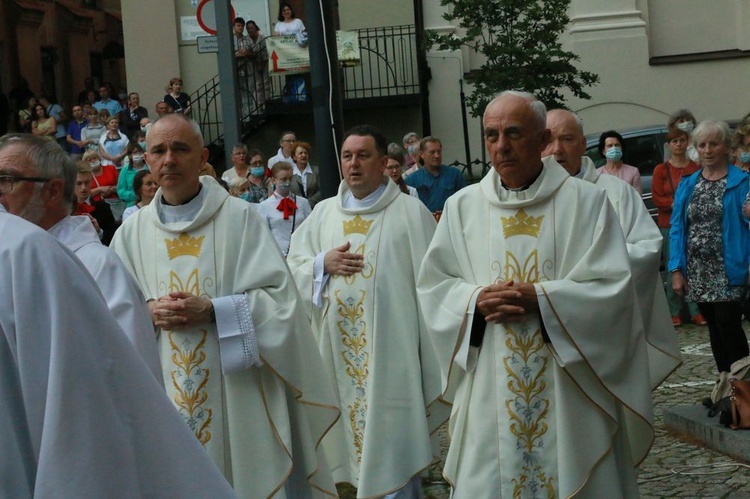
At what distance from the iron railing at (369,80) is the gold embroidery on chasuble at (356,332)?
14.9 meters

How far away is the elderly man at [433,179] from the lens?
12.4m

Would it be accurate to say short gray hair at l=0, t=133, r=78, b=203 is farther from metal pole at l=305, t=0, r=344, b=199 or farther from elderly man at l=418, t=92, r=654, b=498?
metal pole at l=305, t=0, r=344, b=199

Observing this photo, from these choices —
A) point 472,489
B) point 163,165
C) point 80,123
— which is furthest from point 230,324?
point 80,123

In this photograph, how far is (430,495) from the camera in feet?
24.6

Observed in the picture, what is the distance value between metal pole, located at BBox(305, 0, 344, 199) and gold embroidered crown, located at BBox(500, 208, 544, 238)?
11.8 feet

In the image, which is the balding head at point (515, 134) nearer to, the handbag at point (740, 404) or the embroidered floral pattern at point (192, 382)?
the embroidered floral pattern at point (192, 382)

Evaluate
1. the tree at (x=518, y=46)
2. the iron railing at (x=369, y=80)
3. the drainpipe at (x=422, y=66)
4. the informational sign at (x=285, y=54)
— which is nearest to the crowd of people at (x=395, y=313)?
the tree at (x=518, y=46)

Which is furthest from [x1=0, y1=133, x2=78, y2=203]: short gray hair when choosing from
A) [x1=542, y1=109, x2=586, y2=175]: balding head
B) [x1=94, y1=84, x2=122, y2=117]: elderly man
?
[x1=94, y1=84, x2=122, y2=117]: elderly man

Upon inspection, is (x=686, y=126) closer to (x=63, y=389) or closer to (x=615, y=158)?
(x=615, y=158)

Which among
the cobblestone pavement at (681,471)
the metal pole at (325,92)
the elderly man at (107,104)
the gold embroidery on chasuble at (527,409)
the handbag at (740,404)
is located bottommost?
the cobblestone pavement at (681,471)

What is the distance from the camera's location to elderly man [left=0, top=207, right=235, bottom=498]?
7.30 feet

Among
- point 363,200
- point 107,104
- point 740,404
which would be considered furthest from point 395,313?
point 107,104

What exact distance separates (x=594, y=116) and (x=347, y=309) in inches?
610

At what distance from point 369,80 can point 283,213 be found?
11.7 m
